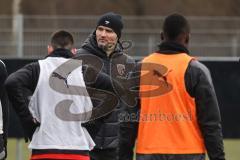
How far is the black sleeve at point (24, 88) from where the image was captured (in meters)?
7.20

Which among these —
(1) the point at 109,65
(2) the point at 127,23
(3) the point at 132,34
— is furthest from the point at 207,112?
(2) the point at 127,23

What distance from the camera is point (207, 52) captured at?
25.6 metres

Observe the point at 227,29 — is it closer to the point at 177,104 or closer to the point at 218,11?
the point at 218,11

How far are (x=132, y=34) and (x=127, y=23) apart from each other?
1545 millimetres

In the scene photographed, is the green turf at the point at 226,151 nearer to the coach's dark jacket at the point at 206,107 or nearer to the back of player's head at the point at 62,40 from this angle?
the back of player's head at the point at 62,40

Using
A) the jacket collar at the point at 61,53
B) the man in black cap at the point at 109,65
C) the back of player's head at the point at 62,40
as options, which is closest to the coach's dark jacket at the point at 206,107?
the jacket collar at the point at 61,53

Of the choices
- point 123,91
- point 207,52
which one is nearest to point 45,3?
point 207,52

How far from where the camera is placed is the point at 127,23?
2789cm

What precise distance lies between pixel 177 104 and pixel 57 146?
102 centimetres

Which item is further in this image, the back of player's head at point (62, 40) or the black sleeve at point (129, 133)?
the back of player's head at point (62, 40)

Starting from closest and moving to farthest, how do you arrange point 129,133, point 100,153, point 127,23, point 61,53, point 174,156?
1. point 174,156
2. point 129,133
3. point 61,53
4. point 100,153
5. point 127,23

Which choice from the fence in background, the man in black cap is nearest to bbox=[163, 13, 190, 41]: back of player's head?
the man in black cap

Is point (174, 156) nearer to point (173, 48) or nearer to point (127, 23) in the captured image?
point (173, 48)

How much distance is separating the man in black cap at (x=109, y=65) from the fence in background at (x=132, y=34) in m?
11.7
